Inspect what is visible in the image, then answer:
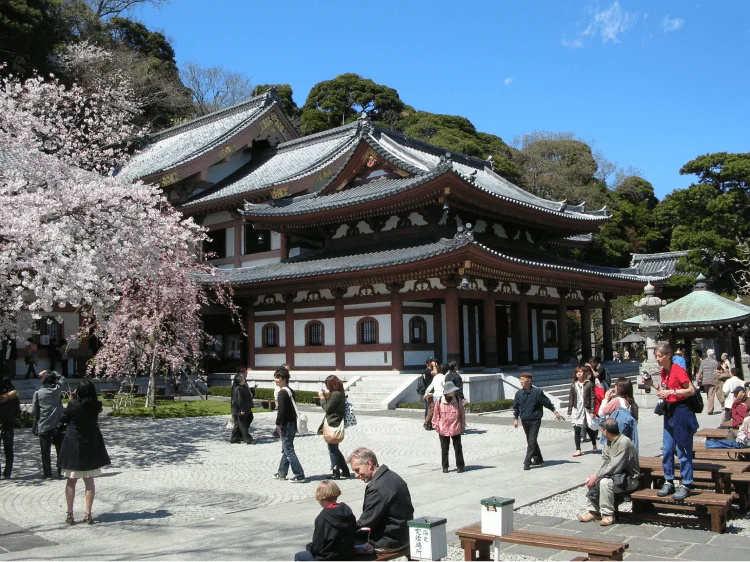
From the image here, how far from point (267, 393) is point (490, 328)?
8898mm

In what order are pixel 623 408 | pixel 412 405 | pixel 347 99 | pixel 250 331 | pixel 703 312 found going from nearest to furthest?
1. pixel 623 408
2. pixel 412 405
3. pixel 703 312
4. pixel 250 331
5. pixel 347 99

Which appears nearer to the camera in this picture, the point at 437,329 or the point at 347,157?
the point at 437,329

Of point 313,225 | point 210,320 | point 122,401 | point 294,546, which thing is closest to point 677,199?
point 313,225

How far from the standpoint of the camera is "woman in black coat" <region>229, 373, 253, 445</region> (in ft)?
53.1

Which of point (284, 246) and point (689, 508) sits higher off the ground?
point (284, 246)

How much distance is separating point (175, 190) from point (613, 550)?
108 ft

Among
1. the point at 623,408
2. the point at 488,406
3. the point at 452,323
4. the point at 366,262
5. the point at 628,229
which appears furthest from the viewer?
the point at 628,229

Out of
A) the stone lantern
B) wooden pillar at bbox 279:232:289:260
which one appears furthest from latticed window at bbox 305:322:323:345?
the stone lantern

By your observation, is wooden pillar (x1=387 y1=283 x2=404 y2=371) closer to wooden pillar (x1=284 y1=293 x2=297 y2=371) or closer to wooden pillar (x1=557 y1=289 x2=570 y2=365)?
wooden pillar (x1=284 y1=293 x2=297 y2=371)

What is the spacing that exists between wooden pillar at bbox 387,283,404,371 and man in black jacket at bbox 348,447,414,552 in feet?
62.2

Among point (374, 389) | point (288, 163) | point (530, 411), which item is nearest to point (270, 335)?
point (374, 389)

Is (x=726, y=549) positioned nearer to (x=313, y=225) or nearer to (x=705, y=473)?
(x=705, y=473)

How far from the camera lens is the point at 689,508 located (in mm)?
8375

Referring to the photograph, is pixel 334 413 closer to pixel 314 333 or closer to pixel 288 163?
pixel 314 333
